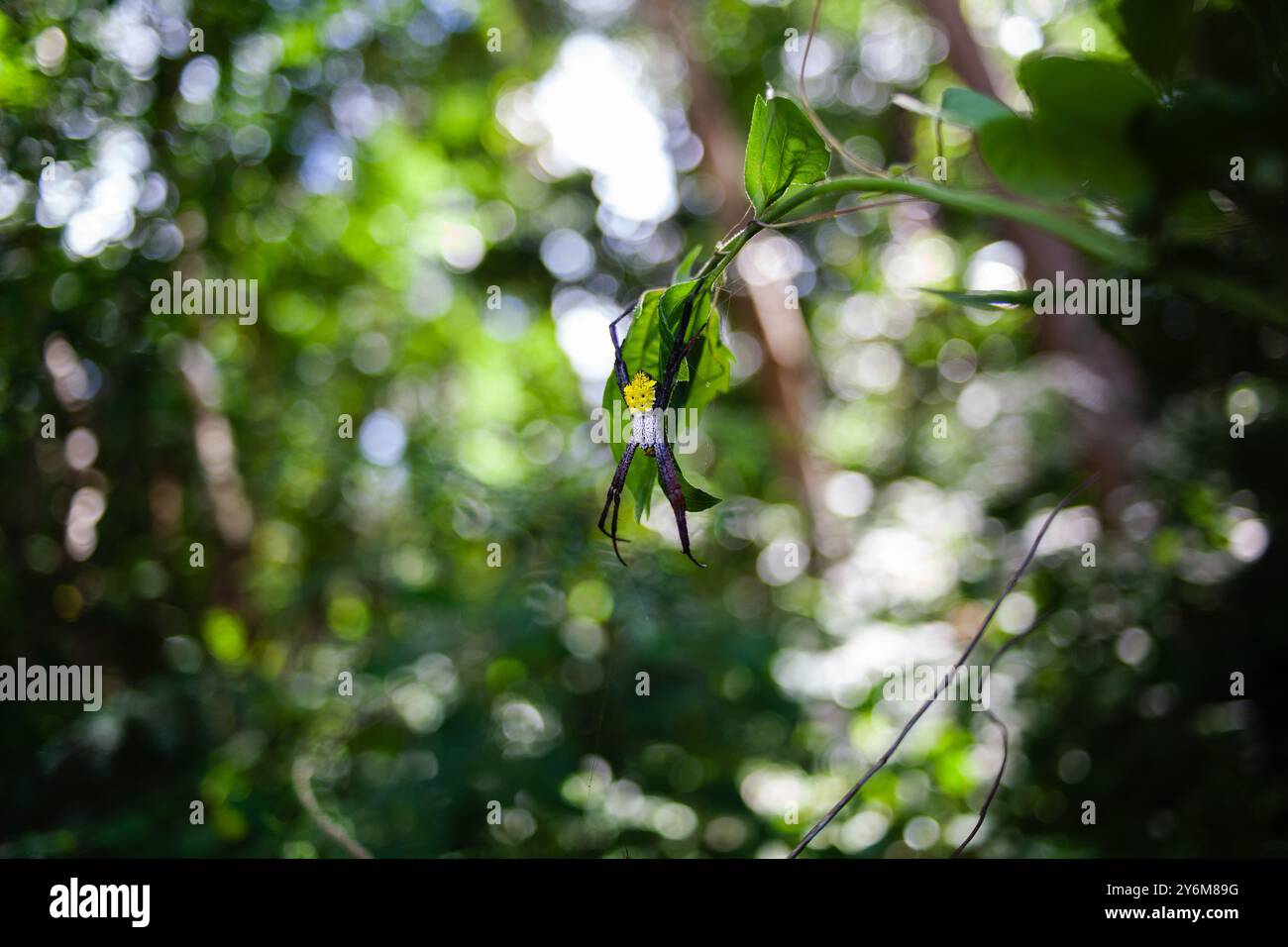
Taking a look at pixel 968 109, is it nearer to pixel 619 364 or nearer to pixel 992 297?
pixel 992 297

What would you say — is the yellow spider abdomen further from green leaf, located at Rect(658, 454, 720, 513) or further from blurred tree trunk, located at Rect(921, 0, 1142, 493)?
blurred tree trunk, located at Rect(921, 0, 1142, 493)

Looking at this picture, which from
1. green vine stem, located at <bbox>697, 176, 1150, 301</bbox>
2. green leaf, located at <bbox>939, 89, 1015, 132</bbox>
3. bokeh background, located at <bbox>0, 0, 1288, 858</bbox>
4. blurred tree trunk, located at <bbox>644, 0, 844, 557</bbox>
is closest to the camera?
green vine stem, located at <bbox>697, 176, 1150, 301</bbox>

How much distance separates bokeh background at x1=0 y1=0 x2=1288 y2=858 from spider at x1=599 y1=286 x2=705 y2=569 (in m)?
0.57

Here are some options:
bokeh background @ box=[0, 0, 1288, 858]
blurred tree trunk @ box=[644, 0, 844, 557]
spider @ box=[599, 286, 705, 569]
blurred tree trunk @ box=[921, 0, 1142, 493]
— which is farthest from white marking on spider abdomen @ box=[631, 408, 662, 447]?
blurred tree trunk @ box=[644, 0, 844, 557]

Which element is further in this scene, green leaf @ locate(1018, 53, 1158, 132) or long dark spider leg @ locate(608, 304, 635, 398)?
long dark spider leg @ locate(608, 304, 635, 398)

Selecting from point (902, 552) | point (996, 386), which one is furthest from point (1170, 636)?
point (996, 386)

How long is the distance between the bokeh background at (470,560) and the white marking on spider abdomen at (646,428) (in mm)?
596

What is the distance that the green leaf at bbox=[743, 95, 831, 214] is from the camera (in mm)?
532

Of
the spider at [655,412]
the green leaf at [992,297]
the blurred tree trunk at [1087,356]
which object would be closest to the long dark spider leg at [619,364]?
the spider at [655,412]

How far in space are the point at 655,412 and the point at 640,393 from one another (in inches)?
0.9

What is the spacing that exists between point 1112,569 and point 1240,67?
1.30 meters

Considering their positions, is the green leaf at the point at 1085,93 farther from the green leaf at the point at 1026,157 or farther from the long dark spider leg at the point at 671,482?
the long dark spider leg at the point at 671,482

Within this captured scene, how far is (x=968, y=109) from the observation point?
49cm
